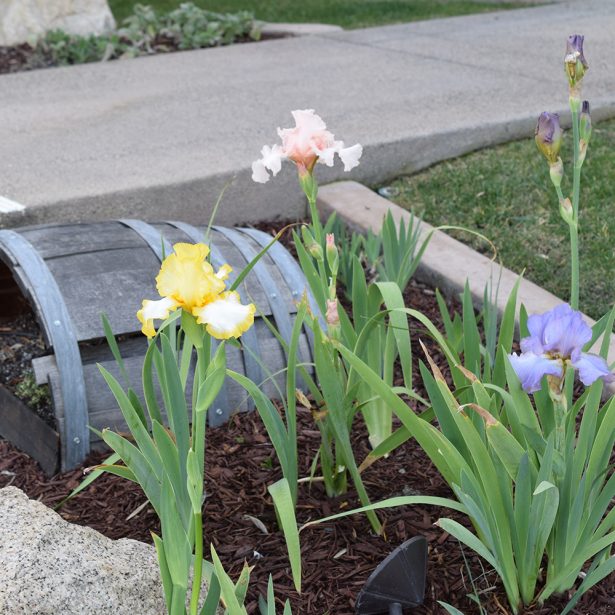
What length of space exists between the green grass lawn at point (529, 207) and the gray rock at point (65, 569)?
1714 mm

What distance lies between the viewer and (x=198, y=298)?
132 centimetres

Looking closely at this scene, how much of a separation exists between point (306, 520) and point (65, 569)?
615 millimetres

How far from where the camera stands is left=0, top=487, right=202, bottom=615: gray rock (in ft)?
4.98

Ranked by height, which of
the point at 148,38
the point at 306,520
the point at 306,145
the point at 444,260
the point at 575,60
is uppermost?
the point at 575,60

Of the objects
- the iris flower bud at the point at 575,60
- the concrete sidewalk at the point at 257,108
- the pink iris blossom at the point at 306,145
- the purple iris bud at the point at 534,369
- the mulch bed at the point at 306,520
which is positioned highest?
the iris flower bud at the point at 575,60

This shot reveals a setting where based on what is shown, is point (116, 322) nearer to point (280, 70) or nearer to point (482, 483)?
point (482, 483)

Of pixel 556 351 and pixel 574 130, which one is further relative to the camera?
pixel 574 130

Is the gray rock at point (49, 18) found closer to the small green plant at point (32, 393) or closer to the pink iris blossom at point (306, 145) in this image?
the small green plant at point (32, 393)

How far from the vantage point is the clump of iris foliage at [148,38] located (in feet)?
20.6

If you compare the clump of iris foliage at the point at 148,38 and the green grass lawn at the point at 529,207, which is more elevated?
the clump of iris foliage at the point at 148,38

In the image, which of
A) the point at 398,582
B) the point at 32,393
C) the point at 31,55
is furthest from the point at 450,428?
the point at 31,55

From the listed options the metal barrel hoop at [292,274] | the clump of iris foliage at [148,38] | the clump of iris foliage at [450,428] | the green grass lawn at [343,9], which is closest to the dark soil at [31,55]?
the clump of iris foliage at [148,38]

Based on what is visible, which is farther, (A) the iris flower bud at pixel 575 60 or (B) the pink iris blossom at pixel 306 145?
(B) the pink iris blossom at pixel 306 145

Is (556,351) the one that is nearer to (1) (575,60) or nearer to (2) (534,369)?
(2) (534,369)
